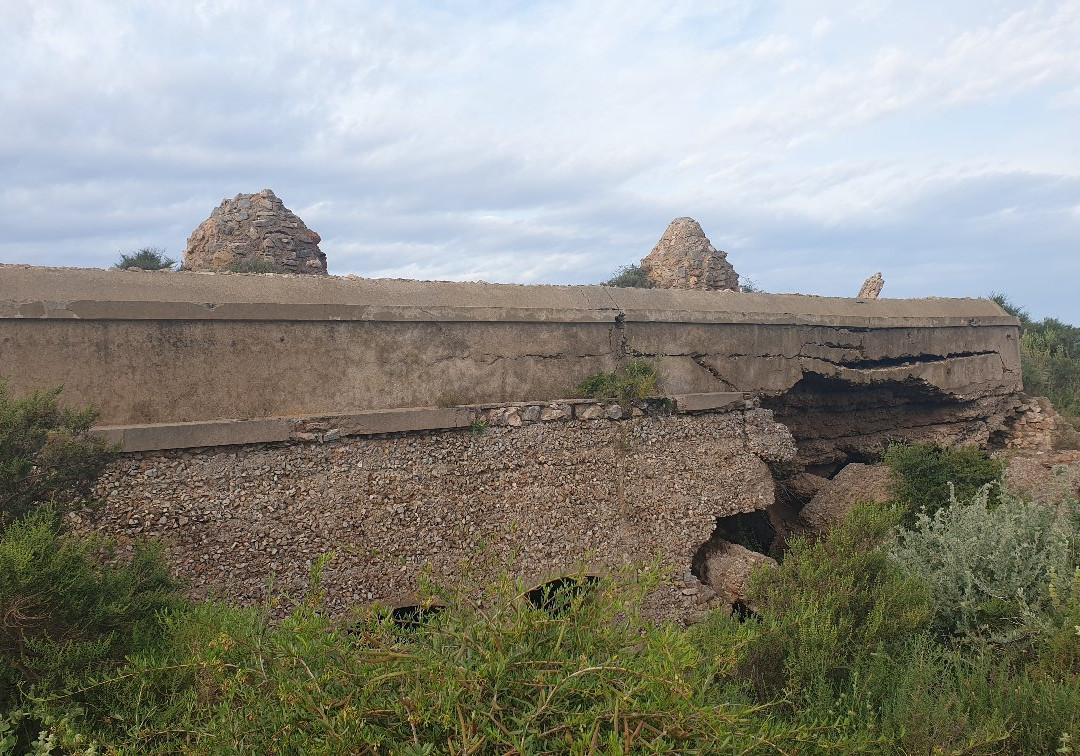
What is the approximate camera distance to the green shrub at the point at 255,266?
8.70 meters

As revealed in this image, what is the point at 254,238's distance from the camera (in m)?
9.46

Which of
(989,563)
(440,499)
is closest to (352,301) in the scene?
(440,499)

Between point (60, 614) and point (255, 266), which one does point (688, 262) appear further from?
point (60, 614)

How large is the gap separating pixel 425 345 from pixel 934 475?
541 cm

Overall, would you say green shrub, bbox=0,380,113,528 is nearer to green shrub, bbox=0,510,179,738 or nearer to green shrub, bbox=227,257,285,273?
green shrub, bbox=0,510,179,738

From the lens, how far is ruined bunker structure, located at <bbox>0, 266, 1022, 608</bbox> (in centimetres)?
500

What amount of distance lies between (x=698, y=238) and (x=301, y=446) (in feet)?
30.0

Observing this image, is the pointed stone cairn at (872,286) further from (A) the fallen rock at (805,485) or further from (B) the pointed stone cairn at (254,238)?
(B) the pointed stone cairn at (254,238)

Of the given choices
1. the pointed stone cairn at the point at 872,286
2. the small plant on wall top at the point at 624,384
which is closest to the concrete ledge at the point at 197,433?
the small plant on wall top at the point at 624,384

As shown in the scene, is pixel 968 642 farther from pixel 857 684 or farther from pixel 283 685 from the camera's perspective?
pixel 283 685

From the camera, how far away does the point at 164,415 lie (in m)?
5.16

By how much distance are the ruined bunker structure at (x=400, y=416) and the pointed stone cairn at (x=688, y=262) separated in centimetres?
406

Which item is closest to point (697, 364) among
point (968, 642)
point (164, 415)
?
point (968, 642)

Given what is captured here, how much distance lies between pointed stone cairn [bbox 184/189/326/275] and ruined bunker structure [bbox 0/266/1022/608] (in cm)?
386
